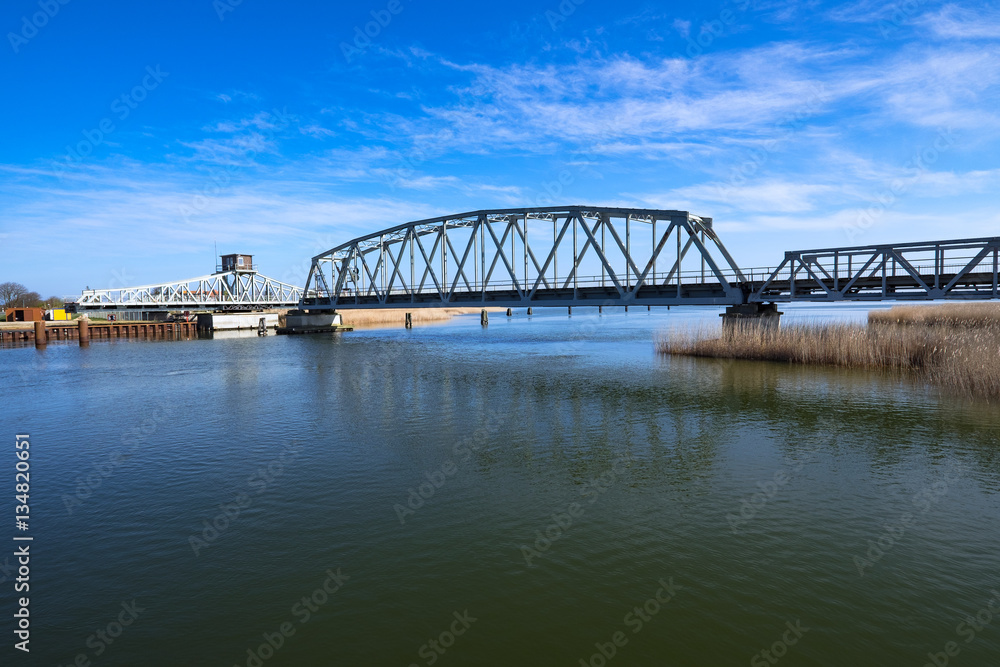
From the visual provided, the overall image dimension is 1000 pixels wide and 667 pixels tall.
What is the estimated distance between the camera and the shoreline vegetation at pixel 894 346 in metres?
24.5

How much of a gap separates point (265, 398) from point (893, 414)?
27.3m

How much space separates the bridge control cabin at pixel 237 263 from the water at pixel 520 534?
129744 millimetres

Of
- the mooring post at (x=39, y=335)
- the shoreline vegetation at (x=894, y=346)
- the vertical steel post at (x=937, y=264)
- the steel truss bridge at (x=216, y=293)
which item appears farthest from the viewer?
the steel truss bridge at (x=216, y=293)

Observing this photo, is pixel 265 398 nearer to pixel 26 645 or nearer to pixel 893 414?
pixel 26 645

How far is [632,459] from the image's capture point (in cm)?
1574

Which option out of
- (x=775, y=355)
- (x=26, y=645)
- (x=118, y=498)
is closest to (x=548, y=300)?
(x=775, y=355)

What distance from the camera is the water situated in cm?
752

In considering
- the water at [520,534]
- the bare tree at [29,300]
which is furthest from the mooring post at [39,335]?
the bare tree at [29,300]

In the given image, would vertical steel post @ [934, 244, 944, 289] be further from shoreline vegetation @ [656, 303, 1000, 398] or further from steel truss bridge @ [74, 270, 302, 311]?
steel truss bridge @ [74, 270, 302, 311]

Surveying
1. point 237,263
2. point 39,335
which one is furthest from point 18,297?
point 39,335

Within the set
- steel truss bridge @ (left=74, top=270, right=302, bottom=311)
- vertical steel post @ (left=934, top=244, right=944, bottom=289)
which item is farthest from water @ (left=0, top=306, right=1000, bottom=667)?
steel truss bridge @ (left=74, top=270, right=302, bottom=311)

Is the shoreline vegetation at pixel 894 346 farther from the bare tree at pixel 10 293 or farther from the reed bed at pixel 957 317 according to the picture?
the bare tree at pixel 10 293

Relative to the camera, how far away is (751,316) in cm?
4297

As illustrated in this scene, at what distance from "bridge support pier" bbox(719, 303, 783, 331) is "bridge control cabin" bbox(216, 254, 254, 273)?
130281 mm
